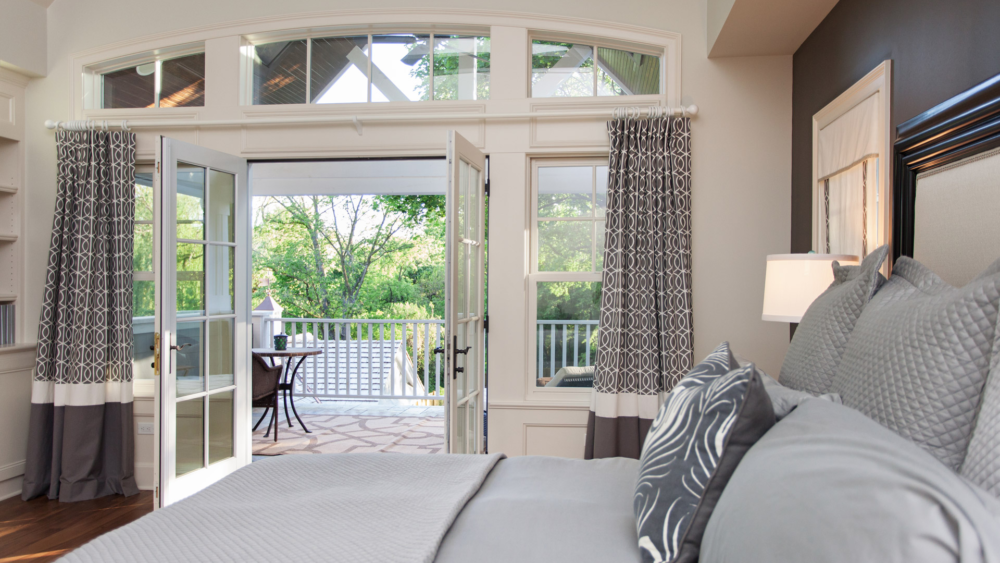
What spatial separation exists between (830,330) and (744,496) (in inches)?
29.6

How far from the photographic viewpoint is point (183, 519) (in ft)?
4.28

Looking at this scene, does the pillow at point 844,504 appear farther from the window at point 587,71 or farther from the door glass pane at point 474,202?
the window at point 587,71

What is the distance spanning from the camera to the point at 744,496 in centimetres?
82

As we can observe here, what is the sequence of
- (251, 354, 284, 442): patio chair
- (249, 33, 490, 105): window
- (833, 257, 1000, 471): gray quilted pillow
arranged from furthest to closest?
(251, 354, 284, 442): patio chair, (249, 33, 490, 105): window, (833, 257, 1000, 471): gray quilted pillow

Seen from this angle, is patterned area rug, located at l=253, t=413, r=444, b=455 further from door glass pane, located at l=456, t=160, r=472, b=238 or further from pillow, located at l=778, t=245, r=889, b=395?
pillow, located at l=778, t=245, r=889, b=395

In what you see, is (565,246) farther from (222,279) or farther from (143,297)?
(143,297)

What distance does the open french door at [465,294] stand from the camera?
9.26ft

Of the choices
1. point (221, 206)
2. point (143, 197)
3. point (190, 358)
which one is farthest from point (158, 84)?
point (190, 358)

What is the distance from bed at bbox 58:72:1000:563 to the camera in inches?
23.9

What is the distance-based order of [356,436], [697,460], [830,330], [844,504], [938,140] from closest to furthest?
[844,504] < [697,460] < [830,330] < [938,140] < [356,436]

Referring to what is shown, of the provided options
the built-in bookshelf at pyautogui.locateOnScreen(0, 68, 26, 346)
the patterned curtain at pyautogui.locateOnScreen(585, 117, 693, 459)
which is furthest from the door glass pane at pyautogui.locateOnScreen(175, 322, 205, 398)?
the patterned curtain at pyautogui.locateOnScreen(585, 117, 693, 459)

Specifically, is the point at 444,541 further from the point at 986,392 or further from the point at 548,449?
the point at 548,449

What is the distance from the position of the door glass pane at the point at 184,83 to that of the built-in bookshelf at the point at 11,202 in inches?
35.1

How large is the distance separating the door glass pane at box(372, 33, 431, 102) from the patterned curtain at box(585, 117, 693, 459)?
1248 millimetres
